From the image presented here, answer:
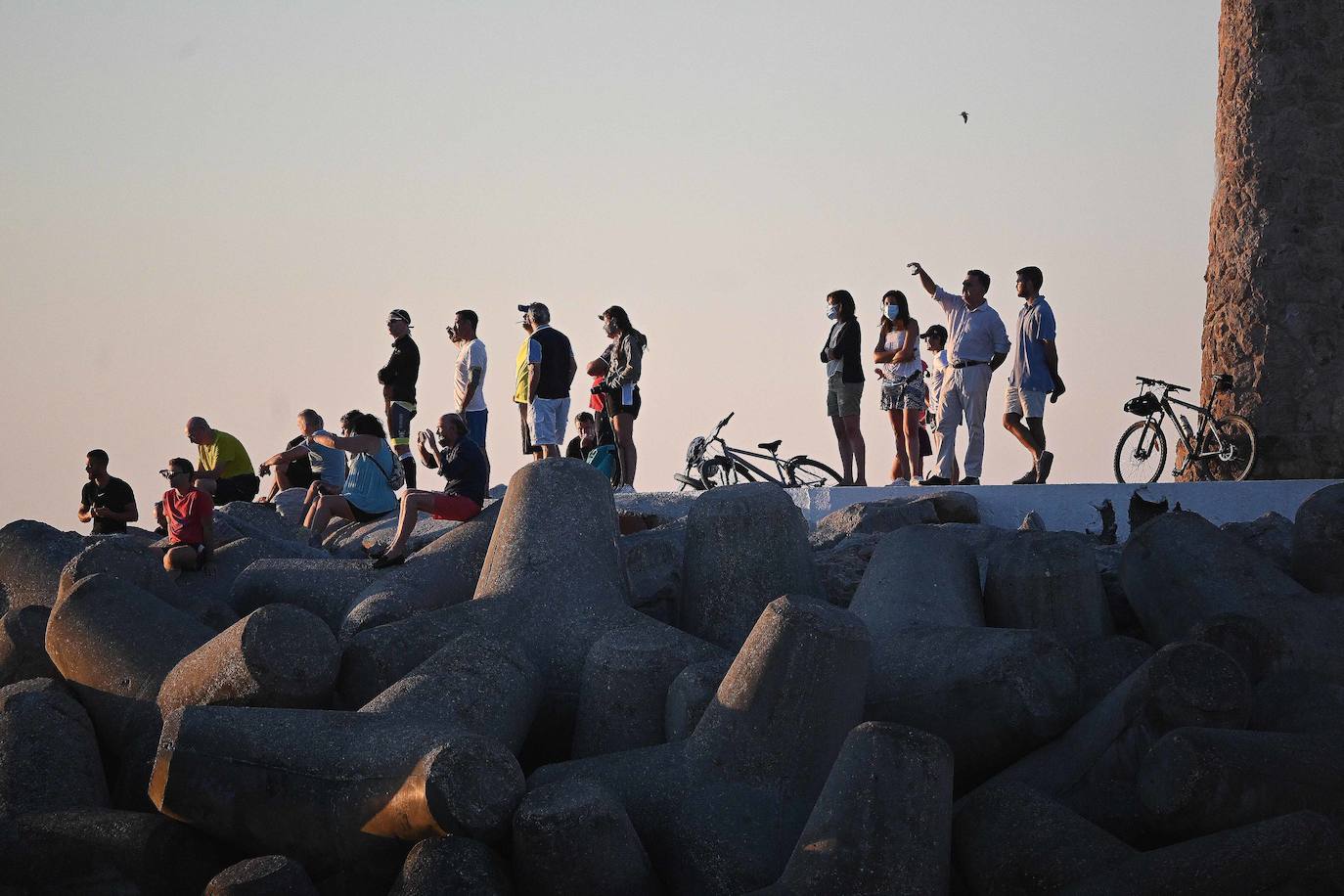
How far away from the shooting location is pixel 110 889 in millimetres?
4062

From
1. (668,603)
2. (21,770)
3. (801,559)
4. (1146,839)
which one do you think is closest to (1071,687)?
(1146,839)

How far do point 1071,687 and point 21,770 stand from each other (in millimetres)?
3007

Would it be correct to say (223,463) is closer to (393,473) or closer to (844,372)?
(393,473)

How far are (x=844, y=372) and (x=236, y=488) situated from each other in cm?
494

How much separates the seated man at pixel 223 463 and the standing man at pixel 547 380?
101 inches

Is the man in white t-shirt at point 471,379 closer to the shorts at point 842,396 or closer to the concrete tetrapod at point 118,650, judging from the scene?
the shorts at point 842,396

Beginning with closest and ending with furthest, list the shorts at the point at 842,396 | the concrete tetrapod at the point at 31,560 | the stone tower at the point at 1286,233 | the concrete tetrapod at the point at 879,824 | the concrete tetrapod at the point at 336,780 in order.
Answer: the concrete tetrapod at the point at 879,824, the concrete tetrapod at the point at 336,780, the concrete tetrapod at the point at 31,560, the stone tower at the point at 1286,233, the shorts at the point at 842,396

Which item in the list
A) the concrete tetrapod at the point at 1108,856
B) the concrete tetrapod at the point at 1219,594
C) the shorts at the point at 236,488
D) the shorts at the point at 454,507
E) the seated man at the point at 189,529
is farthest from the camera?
the shorts at the point at 236,488

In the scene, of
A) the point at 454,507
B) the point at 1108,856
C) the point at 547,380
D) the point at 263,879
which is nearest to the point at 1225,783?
the point at 1108,856

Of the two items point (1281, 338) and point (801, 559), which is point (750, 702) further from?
point (1281, 338)

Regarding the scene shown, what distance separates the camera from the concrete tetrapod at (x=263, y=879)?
3729 mm


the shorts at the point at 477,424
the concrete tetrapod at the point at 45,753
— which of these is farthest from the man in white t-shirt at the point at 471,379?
the concrete tetrapod at the point at 45,753

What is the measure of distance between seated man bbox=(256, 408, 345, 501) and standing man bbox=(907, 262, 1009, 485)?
413 centimetres

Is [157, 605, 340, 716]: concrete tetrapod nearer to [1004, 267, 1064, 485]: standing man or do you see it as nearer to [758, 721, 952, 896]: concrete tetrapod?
[758, 721, 952, 896]: concrete tetrapod
